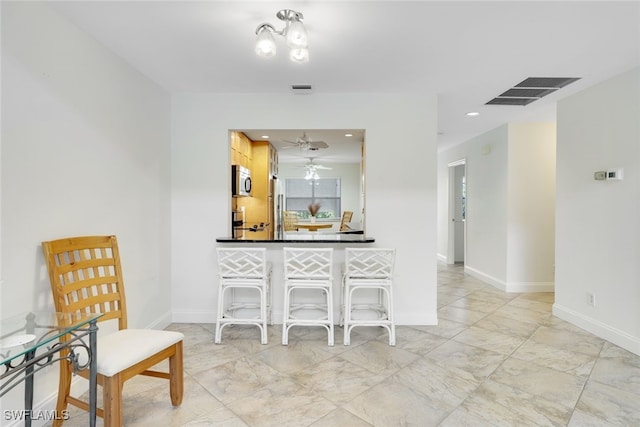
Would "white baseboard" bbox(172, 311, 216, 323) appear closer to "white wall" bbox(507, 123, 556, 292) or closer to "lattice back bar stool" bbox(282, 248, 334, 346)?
"lattice back bar stool" bbox(282, 248, 334, 346)

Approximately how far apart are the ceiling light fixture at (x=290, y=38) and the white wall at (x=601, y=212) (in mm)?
2954

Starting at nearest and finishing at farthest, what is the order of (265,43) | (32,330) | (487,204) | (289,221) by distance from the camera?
(32,330) < (265,43) < (487,204) < (289,221)

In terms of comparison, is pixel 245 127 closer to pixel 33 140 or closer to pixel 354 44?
pixel 354 44

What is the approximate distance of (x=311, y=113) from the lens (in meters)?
3.54

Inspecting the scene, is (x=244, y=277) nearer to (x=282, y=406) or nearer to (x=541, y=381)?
(x=282, y=406)

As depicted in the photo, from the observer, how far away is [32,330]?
4.88ft

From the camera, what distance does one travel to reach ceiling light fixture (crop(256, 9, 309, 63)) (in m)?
1.81

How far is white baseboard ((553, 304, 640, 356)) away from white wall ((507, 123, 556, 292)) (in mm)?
1061

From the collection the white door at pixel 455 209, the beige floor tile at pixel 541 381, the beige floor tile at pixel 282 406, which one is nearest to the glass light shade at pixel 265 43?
the beige floor tile at pixel 282 406

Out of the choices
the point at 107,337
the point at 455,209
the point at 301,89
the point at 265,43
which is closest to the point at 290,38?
the point at 265,43

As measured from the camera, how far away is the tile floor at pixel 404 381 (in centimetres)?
197

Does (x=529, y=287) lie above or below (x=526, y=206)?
below

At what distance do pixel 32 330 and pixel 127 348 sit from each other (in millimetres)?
437

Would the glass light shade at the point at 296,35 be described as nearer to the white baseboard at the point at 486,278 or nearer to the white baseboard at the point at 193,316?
the white baseboard at the point at 193,316
